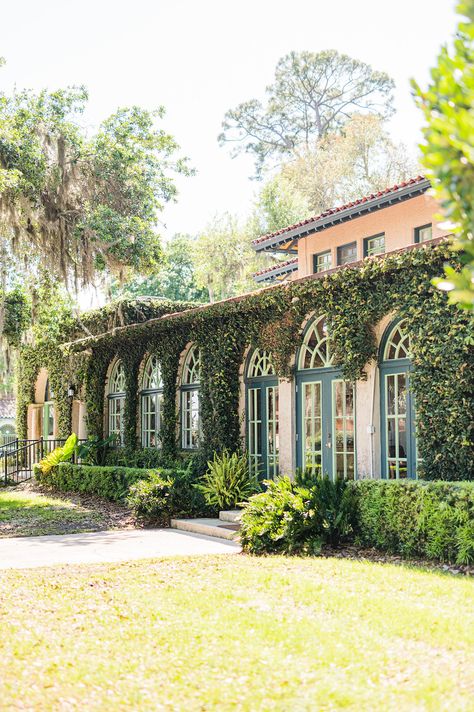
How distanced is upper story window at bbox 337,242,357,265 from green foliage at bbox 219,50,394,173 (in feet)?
77.3

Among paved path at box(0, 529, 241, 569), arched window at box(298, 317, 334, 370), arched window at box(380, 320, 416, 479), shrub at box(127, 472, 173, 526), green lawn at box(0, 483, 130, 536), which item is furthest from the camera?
shrub at box(127, 472, 173, 526)

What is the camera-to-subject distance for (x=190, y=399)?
15.3 metres

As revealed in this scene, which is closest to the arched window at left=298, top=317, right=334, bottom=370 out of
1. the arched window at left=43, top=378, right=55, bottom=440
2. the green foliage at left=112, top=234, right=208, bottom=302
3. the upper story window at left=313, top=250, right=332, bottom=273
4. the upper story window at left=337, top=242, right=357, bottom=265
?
the upper story window at left=337, top=242, right=357, bottom=265

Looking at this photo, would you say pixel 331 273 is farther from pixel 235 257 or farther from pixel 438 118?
pixel 235 257

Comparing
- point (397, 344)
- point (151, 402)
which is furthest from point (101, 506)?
point (397, 344)

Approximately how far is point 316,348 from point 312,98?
1190 inches

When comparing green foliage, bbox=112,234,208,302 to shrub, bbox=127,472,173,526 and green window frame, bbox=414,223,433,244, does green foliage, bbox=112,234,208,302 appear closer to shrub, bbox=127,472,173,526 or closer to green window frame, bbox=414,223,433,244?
green window frame, bbox=414,223,433,244

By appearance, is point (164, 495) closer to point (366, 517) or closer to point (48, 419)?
point (366, 517)

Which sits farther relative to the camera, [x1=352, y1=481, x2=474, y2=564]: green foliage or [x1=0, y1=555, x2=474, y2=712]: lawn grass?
[x1=352, y1=481, x2=474, y2=564]: green foliage

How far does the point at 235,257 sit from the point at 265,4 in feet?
80.4

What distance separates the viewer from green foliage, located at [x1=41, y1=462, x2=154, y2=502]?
1439 centimetres

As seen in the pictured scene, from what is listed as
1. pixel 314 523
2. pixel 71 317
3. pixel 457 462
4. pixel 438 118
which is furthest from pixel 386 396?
pixel 71 317

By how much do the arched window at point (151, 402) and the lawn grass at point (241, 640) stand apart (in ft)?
28.6

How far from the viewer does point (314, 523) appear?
897 centimetres
